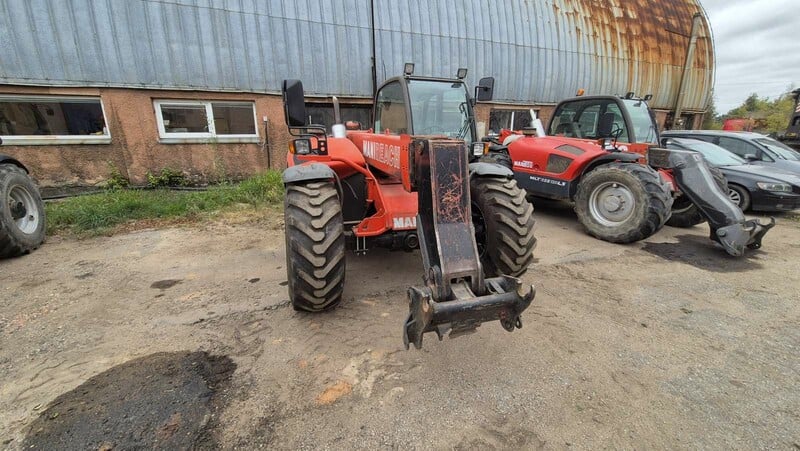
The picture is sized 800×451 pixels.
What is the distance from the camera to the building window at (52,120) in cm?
687

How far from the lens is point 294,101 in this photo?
2.73m

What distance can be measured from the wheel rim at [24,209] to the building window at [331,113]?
546cm

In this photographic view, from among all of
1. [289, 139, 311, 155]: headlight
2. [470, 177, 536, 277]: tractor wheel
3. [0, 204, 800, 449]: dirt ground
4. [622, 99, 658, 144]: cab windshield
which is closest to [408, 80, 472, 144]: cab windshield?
[470, 177, 536, 277]: tractor wheel

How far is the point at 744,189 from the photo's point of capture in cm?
694

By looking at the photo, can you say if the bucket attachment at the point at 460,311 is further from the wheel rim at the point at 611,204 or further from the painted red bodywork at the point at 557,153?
the painted red bodywork at the point at 557,153

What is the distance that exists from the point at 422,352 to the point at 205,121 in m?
8.03

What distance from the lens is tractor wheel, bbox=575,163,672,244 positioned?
4820mm

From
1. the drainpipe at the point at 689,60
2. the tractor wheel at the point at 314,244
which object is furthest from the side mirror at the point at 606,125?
the drainpipe at the point at 689,60

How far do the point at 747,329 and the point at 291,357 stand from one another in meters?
3.81

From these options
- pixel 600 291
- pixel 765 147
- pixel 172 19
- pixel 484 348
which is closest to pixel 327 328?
pixel 484 348

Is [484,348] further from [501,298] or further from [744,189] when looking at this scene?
[744,189]

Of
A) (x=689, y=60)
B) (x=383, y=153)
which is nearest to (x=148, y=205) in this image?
(x=383, y=153)

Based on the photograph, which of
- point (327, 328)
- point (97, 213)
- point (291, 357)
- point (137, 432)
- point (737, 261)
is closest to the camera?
point (137, 432)

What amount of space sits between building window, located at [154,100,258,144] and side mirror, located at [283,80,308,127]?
640cm
